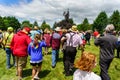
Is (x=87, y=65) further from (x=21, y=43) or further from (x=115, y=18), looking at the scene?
(x=115, y=18)

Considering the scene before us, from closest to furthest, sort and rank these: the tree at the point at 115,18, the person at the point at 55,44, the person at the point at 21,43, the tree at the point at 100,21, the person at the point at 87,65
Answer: the person at the point at 87,65, the person at the point at 21,43, the person at the point at 55,44, the tree at the point at 100,21, the tree at the point at 115,18

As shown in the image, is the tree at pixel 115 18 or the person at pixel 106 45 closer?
the person at pixel 106 45

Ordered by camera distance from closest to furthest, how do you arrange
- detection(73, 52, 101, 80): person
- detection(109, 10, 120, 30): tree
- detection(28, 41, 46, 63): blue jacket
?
detection(73, 52, 101, 80): person < detection(28, 41, 46, 63): blue jacket < detection(109, 10, 120, 30): tree

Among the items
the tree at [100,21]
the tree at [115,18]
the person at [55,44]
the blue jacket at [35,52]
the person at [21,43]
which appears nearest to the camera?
the blue jacket at [35,52]

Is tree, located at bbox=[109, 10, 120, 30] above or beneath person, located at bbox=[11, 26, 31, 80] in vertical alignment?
above

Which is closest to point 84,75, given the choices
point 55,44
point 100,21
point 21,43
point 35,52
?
point 35,52

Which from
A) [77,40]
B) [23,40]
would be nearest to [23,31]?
[23,40]

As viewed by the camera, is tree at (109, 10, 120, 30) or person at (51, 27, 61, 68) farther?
tree at (109, 10, 120, 30)

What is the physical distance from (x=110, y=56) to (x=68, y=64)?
280 cm

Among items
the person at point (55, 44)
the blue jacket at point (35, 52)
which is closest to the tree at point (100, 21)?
the person at point (55, 44)

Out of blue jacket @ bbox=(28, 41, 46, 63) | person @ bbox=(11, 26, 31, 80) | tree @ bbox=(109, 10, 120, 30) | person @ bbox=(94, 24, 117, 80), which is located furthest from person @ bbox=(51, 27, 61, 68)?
tree @ bbox=(109, 10, 120, 30)

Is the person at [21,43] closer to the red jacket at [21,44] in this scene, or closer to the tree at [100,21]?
the red jacket at [21,44]

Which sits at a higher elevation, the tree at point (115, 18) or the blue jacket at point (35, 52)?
the tree at point (115, 18)

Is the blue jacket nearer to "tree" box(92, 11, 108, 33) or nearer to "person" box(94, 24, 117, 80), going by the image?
"person" box(94, 24, 117, 80)
